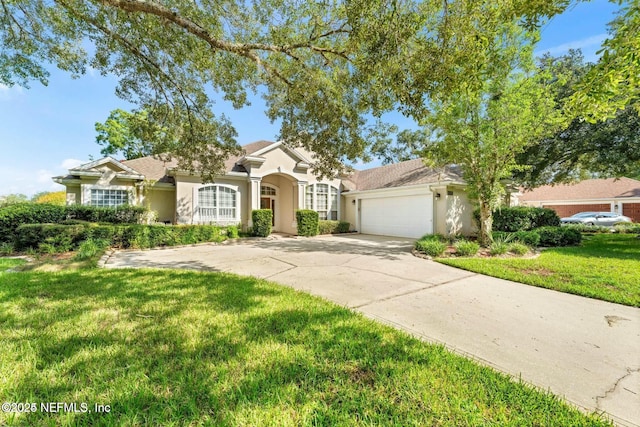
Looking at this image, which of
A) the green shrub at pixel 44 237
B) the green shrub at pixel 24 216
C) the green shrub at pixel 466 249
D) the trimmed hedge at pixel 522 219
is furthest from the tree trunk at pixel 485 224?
Answer: the green shrub at pixel 24 216

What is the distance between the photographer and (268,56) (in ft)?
24.8

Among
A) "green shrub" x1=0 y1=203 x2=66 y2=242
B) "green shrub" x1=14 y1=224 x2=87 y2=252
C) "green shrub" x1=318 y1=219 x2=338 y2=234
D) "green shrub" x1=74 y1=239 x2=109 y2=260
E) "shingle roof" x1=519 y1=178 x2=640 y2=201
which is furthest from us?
"shingle roof" x1=519 y1=178 x2=640 y2=201

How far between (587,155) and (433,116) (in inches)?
506

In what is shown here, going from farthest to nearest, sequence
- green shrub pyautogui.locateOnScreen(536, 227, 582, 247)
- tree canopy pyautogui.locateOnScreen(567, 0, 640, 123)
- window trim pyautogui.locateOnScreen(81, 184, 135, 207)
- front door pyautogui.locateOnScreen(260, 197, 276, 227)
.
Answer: front door pyautogui.locateOnScreen(260, 197, 276, 227) < window trim pyautogui.locateOnScreen(81, 184, 135, 207) < green shrub pyautogui.locateOnScreen(536, 227, 582, 247) < tree canopy pyautogui.locateOnScreen(567, 0, 640, 123)

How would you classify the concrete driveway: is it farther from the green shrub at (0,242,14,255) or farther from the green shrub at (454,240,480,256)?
the green shrub at (0,242,14,255)

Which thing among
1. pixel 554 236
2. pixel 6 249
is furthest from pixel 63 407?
pixel 554 236

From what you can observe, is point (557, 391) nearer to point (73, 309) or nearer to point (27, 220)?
point (73, 309)

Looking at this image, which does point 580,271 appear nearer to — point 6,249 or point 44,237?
point 44,237

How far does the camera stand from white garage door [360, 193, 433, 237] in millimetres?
14470

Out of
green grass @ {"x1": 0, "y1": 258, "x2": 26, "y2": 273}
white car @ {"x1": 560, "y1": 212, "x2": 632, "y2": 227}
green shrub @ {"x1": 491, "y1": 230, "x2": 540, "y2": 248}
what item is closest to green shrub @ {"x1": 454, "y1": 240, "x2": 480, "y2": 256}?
green shrub @ {"x1": 491, "y1": 230, "x2": 540, "y2": 248}

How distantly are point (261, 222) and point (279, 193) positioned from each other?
4.40 metres

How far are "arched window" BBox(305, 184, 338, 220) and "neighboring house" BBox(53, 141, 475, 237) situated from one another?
0.22 ft

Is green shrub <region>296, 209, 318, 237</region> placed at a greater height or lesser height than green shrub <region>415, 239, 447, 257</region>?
greater

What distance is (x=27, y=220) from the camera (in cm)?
1030
